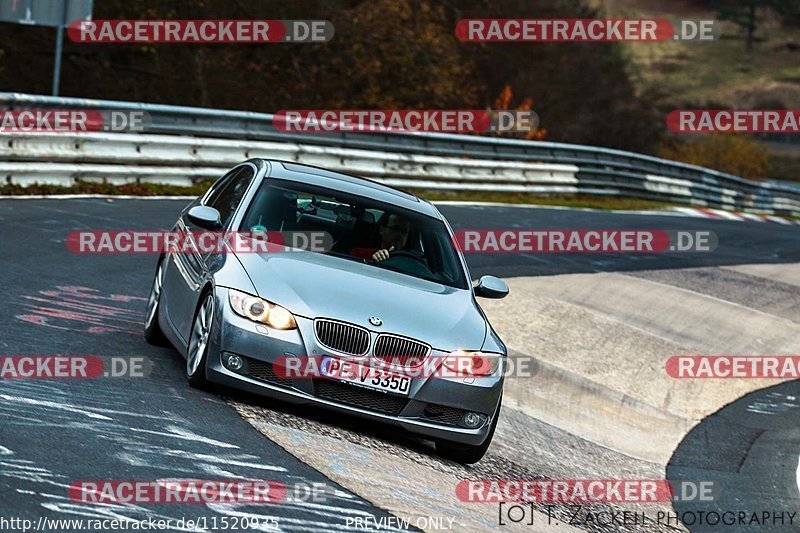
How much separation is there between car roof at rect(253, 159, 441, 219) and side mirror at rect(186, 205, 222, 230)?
0.57 m

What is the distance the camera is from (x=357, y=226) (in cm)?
888

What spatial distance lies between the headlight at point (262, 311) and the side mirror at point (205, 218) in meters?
0.97

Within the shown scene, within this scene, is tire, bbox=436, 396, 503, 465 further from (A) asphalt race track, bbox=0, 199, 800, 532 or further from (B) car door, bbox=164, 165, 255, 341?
(B) car door, bbox=164, 165, 255, 341

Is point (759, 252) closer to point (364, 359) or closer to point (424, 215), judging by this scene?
point (424, 215)

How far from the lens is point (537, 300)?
13828 millimetres

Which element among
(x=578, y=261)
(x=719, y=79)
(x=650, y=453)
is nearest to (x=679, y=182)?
(x=578, y=261)

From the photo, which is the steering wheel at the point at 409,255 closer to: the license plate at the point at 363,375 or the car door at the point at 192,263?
the car door at the point at 192,263

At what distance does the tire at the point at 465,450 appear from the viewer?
8.22 metres

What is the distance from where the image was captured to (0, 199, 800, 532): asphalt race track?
620 cm

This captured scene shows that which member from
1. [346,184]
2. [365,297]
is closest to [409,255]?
[346,184]

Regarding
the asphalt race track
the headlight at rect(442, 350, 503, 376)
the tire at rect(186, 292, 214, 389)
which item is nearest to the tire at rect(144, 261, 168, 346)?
the asphalt race track

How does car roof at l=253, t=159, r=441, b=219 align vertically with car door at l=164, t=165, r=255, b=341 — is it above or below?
above

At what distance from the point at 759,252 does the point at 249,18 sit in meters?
13.7

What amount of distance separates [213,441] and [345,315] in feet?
3.74
